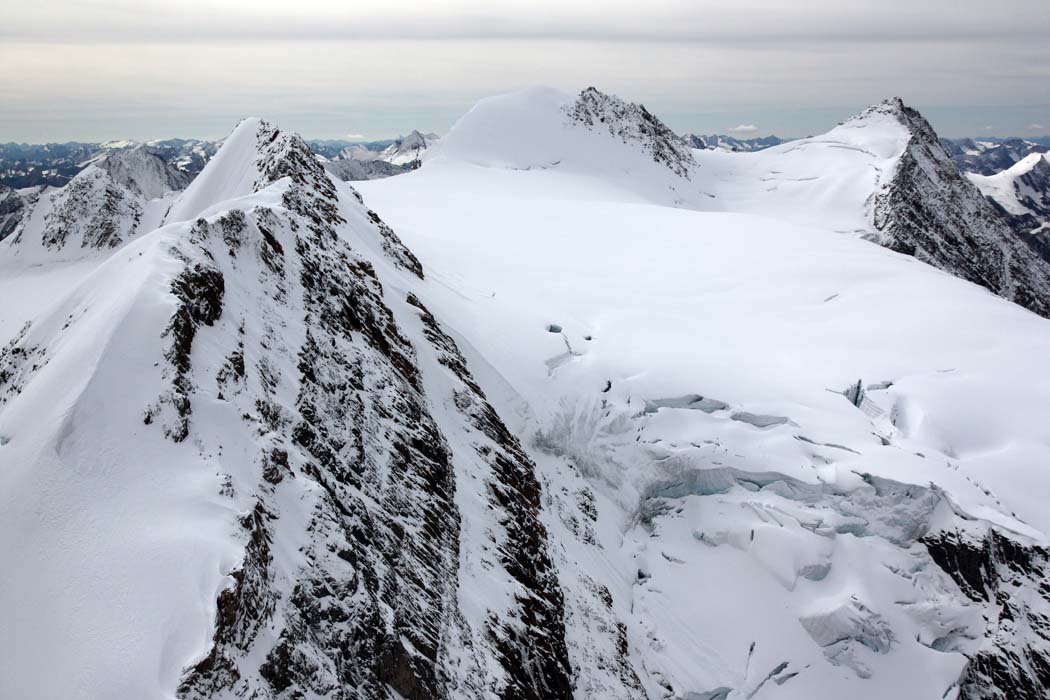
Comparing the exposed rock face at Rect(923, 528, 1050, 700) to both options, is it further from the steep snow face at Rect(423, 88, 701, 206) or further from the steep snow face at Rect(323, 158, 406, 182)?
the steep snow face at Rect(323, 158, 406, 182)

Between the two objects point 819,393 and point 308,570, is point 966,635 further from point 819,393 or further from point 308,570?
point 308,570

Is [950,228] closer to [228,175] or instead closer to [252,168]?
[252,168]

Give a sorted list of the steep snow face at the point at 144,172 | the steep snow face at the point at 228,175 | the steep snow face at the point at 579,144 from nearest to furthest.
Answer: the steep snow face at the point at 228,175 → the steep snow face at the point at 579,144 → the steep snow face at the point at 144,172

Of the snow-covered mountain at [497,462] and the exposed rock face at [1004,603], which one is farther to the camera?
the exposed rock face at [1004,603]

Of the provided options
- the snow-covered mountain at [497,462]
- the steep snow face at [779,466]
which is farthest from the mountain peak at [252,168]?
the steep snow face at [779,466]

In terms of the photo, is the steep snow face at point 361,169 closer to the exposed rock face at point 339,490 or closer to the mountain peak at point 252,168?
the mountain peak at point 252,168

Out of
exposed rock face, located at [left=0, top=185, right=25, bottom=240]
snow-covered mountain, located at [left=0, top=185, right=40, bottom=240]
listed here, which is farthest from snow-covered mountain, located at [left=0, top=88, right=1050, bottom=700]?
snow-covered mountain, located at [left=0, top=185, right=40, bottom=240]
